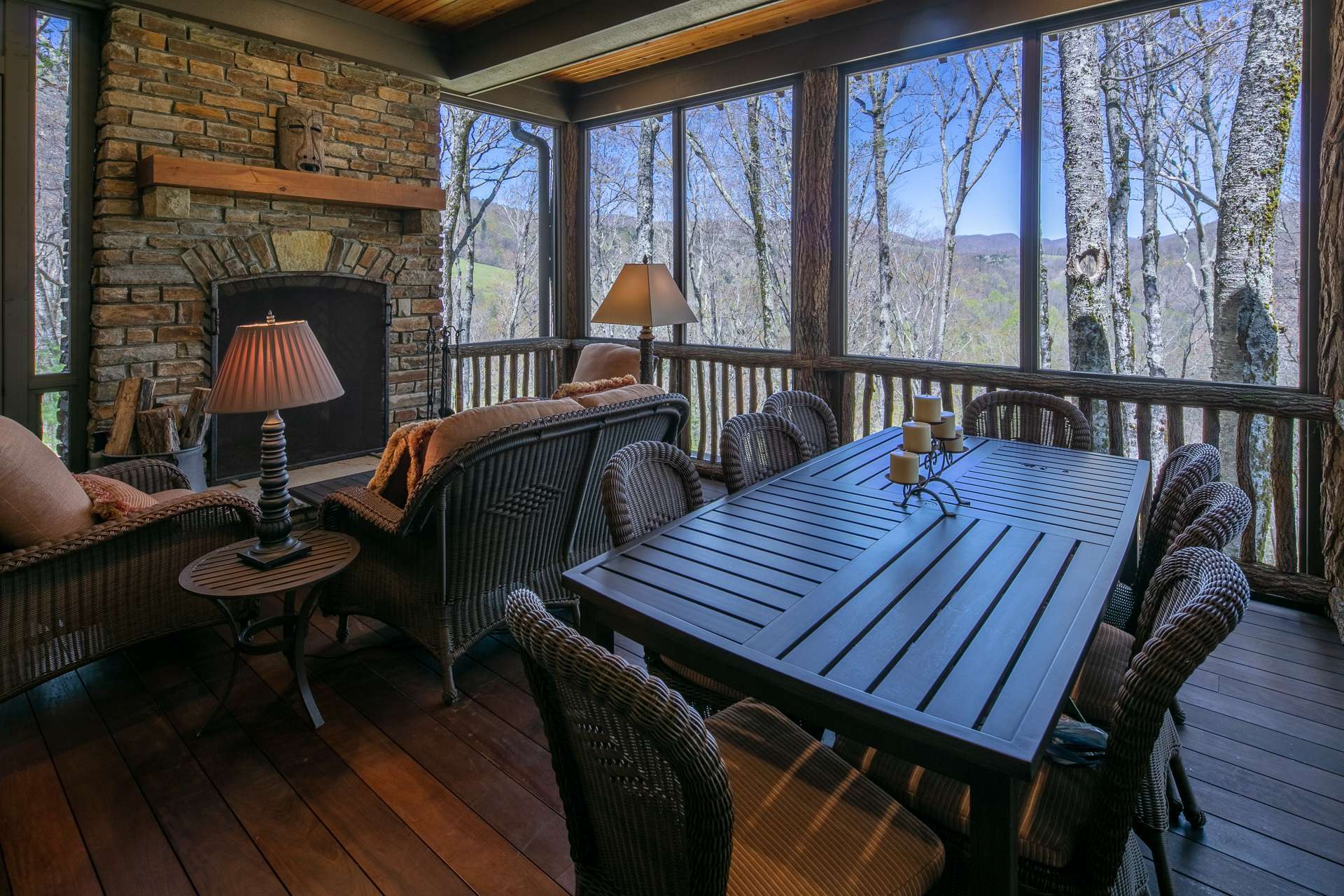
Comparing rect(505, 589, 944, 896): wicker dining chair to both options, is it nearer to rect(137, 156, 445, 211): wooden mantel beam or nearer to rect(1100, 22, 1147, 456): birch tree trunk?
rect(1100, 22, 1147, 456): birch tree trunk

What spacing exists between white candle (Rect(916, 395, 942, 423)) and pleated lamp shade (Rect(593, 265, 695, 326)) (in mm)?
1712

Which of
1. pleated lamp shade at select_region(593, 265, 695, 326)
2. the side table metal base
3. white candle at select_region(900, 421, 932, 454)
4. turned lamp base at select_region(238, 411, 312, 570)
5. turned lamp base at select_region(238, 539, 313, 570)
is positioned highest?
pleated lamp shade at select_region(593, 265, 695, 326)

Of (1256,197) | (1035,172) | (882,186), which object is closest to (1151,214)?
(1256,197)

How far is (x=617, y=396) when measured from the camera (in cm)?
300

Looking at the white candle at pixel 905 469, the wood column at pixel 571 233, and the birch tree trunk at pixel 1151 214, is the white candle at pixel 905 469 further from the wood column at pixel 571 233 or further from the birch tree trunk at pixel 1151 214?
the wood column at pixel 571 233

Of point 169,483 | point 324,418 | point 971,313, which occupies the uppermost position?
point 971,313

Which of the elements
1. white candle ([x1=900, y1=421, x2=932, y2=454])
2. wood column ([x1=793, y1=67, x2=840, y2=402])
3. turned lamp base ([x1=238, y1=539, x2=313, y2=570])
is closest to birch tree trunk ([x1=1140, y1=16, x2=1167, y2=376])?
wood column ([x1=793, y1=67, x2=840, y2=402])

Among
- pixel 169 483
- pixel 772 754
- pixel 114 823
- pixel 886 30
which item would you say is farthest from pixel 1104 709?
pixel 886 30

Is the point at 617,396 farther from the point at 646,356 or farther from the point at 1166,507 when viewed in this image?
Answer: the point at 1166,507

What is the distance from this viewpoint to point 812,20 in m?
5.01

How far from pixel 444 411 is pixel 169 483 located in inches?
93.4

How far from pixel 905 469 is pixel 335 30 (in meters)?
4.71

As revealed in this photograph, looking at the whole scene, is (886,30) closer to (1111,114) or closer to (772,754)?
(1111,114)

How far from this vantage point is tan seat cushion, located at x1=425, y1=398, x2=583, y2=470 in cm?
246
